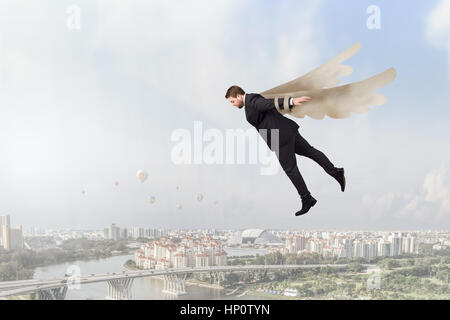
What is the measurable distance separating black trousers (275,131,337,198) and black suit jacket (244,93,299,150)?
51mm

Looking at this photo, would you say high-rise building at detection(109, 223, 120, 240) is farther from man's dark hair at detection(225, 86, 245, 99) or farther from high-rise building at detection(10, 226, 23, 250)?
man's dark hair at detection(225, 86, 245, 99)

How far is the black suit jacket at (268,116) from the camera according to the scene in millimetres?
2758

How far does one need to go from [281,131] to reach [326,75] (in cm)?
53

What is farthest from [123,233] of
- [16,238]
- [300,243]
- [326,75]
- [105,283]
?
[326,75]

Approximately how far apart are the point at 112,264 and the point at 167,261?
84 centimetres

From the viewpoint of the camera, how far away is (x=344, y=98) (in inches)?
106

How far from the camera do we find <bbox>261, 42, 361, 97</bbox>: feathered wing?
9.18ft

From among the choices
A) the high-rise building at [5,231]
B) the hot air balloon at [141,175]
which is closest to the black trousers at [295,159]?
the hot air balloon at [141,175]

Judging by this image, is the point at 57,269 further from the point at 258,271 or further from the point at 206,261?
the point at 258,271

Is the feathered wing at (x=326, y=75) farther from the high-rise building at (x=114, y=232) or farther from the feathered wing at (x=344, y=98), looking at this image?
the high-rise building at (x=114, y=232)

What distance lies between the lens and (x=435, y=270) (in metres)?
6.34

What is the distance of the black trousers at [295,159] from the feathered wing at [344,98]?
206 millimetres
